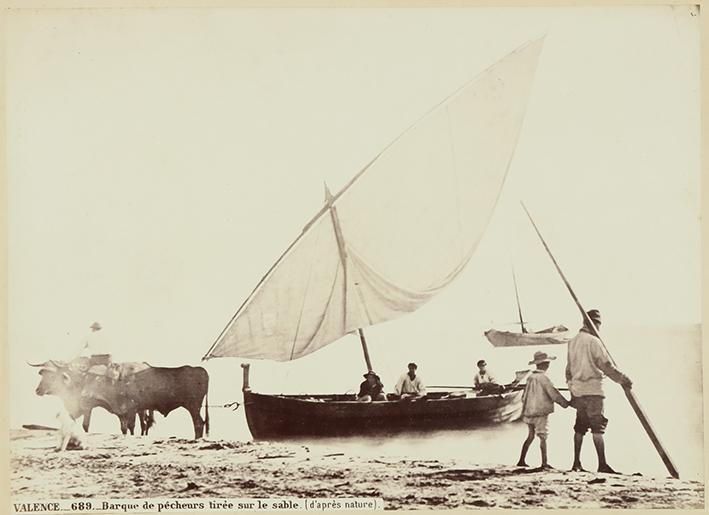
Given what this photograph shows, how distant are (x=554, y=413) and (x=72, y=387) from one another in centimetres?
281

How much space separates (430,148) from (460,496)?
204cm

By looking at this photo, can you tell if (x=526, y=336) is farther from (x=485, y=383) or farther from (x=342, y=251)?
(x=342, y=251)

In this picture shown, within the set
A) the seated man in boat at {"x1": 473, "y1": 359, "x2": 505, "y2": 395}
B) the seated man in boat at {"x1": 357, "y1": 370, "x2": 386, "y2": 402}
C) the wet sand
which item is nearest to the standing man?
the wet sand

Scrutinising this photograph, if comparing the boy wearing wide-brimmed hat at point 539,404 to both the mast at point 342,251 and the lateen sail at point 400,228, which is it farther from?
the mast at point 342,251

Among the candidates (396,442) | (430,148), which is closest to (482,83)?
(430,148)

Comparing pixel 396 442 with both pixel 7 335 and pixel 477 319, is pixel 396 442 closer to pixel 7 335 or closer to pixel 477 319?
pixel 477 319

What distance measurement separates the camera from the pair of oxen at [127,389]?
5.87 m

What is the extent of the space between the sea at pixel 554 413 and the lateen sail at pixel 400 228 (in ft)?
1.02

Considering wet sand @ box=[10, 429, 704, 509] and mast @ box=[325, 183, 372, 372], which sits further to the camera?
mast @ box=[325, 183, 372, 372]

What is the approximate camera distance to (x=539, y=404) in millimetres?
5840

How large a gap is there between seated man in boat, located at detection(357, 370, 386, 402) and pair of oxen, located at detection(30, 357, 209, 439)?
0.92 m

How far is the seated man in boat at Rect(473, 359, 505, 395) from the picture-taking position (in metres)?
5.87

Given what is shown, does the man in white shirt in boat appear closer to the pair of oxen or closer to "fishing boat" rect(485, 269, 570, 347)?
"fishing boat" rect(485, 269, 570, 347)

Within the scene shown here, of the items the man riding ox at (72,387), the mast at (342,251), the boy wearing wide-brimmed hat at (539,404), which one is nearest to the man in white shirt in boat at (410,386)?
the mast at (342,251)
